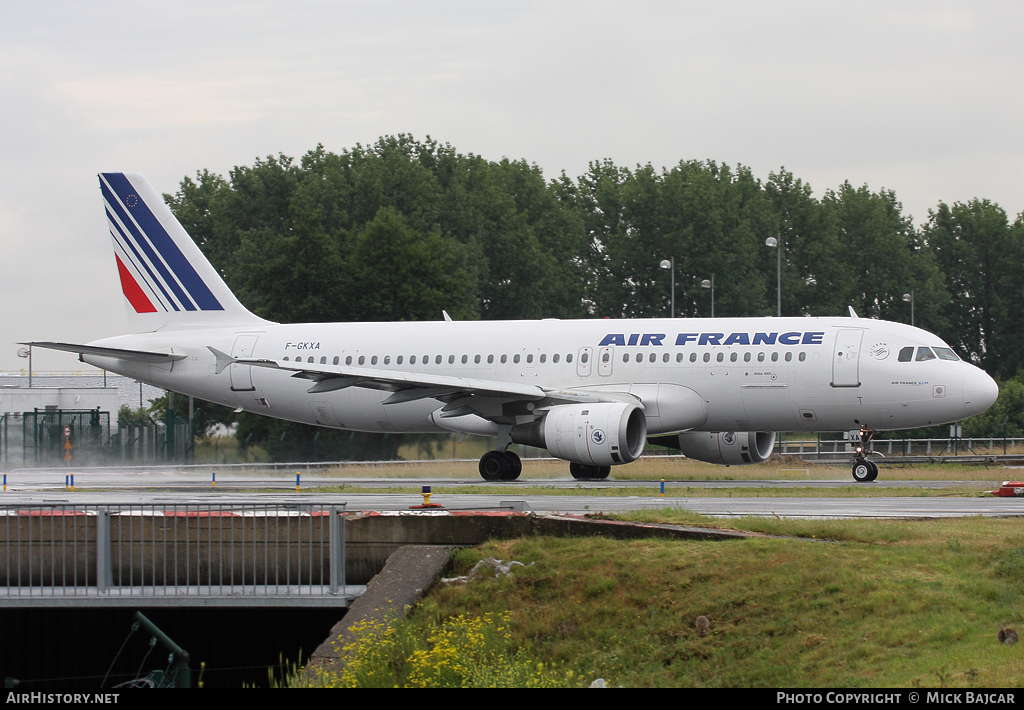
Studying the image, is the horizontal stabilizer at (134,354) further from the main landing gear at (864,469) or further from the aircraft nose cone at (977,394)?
the aircraft nose cone at (977,394)

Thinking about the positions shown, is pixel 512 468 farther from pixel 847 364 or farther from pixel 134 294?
pixel 134 294

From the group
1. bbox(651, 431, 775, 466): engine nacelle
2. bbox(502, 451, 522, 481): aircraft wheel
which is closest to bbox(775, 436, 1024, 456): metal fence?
bbox(651, 431, 775, 466): engine nacelle

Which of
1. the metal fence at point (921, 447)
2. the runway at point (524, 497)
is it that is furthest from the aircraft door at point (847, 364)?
the metal fence at point (921, 447)

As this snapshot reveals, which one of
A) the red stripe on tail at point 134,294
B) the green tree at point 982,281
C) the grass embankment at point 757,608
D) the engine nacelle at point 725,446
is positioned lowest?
the grass embankment at point 757,608

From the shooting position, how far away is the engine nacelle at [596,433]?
27.5 m

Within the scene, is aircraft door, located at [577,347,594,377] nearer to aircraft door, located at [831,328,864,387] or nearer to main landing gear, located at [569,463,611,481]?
main landing gear, located at [569,463,611,481]

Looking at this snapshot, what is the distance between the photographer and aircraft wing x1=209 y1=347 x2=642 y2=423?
95.6 feet

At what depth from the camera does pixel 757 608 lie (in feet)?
43.5

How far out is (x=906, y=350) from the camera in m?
27.9

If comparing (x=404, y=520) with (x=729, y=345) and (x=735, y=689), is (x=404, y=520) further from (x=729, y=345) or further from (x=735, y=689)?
(x=729, y=345)

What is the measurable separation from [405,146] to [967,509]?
8012 centimetres

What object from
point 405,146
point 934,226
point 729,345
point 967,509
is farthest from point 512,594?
point 934,226

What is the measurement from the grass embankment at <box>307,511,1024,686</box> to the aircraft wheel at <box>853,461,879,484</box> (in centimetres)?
1342

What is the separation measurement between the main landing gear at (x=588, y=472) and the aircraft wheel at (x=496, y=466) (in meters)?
1.72
